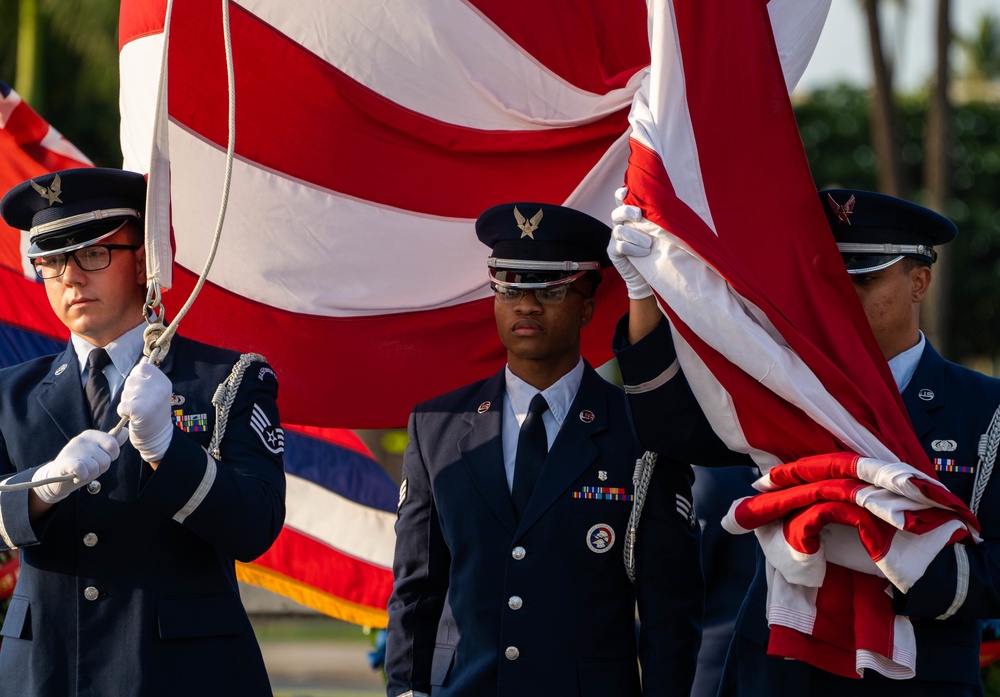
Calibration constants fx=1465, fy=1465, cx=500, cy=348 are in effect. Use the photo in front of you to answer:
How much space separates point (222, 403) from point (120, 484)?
0.33 meters

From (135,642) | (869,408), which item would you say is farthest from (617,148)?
(135,642)

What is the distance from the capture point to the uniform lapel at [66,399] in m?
3.79

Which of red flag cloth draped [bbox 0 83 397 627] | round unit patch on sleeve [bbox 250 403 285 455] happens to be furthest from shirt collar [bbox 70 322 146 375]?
red flag cloth draped [bbox 0 83 397 627]

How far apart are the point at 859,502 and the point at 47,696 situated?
79.8 inches

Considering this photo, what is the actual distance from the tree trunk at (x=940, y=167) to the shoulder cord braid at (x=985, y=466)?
12.2 m

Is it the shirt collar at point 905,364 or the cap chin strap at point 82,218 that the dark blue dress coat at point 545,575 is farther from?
the cap chin strap at point 82,218

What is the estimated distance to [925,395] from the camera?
366 cm

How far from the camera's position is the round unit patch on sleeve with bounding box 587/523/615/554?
3840mm

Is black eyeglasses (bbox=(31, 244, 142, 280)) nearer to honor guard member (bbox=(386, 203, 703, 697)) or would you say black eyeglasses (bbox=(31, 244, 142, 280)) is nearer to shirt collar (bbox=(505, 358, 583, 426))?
honor guard member (bbox=(386, 203, 703, 697))

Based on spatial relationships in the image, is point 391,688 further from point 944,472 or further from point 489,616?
point 944,472

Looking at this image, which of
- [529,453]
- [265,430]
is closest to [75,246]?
[265,430]

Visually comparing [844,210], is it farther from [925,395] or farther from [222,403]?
[222,403]

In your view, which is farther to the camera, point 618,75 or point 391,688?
point 618,75

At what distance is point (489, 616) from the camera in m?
3.83
